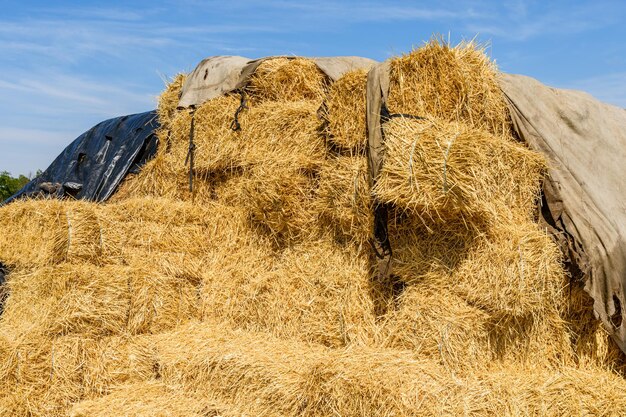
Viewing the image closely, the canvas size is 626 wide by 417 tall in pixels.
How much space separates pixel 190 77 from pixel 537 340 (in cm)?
399

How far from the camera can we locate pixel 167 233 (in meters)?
5.13

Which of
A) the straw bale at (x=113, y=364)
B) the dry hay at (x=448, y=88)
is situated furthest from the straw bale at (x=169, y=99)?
the dry hay at (x=448, y=88)

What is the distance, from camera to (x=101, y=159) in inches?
284

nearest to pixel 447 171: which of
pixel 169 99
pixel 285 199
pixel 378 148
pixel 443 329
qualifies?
pixel 378 148

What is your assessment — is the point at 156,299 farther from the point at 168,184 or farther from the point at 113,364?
the point at 168,184

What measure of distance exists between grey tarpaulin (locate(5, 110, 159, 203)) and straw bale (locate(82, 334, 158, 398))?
7.88 feet

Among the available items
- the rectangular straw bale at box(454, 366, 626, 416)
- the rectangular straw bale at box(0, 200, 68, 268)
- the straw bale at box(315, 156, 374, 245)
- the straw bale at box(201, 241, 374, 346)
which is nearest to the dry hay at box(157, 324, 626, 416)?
the rectangular straw bale at box(454, 366, 626, 416)


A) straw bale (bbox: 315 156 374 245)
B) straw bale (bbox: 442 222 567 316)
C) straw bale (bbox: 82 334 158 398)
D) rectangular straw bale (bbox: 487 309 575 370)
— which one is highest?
straw bale (bbox: 315 156 374 245)

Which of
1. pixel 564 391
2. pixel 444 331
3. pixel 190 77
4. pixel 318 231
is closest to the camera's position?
pixel 564 391

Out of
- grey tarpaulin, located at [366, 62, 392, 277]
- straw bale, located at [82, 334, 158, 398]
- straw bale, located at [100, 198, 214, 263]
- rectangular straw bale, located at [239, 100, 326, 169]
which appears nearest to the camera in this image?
grey tarpaulin, located at [366, 62, 392, 277]

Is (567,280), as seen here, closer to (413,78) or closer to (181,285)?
(413,78)

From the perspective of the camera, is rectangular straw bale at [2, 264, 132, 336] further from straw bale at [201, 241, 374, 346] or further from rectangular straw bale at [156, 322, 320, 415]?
straw bale at [201, 241, 374, 346]

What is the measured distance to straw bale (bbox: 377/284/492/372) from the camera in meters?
3.67

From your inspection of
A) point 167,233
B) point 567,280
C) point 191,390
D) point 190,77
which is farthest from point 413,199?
point 190,77
